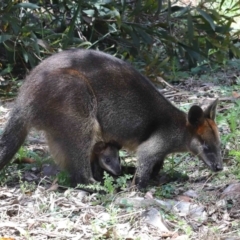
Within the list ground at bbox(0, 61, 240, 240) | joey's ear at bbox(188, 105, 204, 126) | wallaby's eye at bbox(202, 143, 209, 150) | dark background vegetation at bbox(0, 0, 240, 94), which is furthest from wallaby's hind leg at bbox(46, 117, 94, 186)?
dark background vegetation at bbox(0, 0, 240, 94)

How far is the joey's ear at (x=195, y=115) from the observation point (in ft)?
20.7

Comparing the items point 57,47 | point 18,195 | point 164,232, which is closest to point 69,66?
point 18,195

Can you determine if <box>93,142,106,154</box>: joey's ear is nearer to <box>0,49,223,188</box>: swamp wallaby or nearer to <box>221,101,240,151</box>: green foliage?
<box>0,49,223,188</box>: swamp wallaby

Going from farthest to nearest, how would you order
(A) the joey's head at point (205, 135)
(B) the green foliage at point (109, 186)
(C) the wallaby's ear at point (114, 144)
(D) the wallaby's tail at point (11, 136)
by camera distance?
(C) the wallaby's ear at point (114, 144) → (A) the joey's head at point (205, 135) → (D) the wallaby's tail at point (11, 136) → (B) the green foliage at point (109, 186)

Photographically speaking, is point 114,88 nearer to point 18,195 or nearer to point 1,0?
point 18,195

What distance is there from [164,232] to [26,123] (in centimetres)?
173

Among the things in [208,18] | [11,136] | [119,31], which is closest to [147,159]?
[11,136]

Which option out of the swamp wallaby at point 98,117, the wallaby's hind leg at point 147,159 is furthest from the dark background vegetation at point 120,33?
the wallaby's hind leg at point 147,159

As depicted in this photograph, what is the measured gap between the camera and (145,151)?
20.4 ft

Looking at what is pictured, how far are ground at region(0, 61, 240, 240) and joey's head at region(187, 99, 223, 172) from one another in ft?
0.61

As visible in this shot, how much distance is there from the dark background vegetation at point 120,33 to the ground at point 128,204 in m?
2.08

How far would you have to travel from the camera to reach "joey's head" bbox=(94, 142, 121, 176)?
6.33 m

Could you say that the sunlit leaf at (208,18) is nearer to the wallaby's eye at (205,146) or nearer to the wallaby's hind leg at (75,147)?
the wallaby's eye at (205,146)

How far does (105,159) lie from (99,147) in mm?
128
